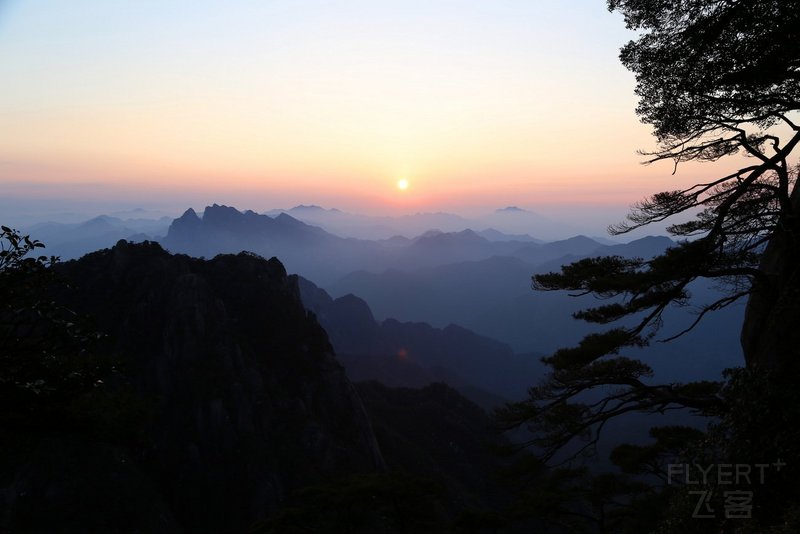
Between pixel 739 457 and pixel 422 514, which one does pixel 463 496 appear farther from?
pixel 739 457

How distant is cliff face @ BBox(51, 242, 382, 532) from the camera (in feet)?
156

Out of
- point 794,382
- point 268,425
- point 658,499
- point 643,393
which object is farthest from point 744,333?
point 268,425

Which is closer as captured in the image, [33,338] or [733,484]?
[733,484]

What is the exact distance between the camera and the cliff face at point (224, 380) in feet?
156

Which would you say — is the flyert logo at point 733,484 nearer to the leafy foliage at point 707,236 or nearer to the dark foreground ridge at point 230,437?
the leafy foliage at point 707,236

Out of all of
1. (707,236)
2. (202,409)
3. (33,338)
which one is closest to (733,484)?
(707,236)

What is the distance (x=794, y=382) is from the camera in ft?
25.3

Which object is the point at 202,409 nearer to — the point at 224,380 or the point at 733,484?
the point at 224,380

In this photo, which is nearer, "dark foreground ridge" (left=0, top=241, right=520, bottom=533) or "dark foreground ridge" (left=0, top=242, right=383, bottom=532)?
"dark foreground ridge" (left=0, top=241, right=520, bottom=533)

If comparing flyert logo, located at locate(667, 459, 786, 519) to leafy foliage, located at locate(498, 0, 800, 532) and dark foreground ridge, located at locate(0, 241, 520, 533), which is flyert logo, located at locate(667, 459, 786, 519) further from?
dark foreground ridge, located at locate(0, 241, 520, 533)

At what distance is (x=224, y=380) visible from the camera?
55.3m

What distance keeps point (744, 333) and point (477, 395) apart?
Answer: 460 feet

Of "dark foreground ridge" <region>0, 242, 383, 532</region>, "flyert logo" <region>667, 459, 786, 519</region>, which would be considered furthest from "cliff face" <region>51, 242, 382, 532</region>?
"flyert logo" <region>667, 459, 786, 519</region>

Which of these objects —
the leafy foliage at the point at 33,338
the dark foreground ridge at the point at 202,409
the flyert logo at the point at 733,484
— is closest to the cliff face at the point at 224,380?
the dark foreground ridge at the point at 202,409
